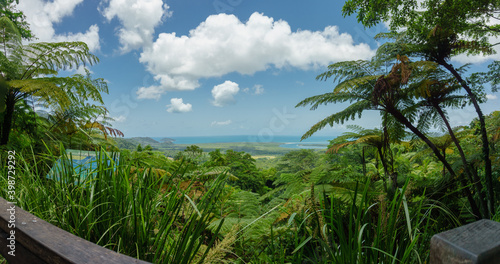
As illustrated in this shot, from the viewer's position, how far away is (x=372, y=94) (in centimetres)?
238

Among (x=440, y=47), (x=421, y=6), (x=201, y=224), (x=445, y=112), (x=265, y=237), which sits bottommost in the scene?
(x=265, y=237)

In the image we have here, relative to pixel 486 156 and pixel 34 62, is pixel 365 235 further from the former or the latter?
pixel 34 62

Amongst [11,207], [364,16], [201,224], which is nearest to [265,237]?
[201,224]

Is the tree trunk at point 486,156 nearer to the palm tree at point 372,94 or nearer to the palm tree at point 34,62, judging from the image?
the palm tree at point 372,94

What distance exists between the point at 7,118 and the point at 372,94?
3917 mm

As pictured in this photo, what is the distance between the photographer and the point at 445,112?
9.49 ft

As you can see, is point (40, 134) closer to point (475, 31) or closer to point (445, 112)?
point (445, 112)

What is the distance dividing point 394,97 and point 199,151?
103 inches

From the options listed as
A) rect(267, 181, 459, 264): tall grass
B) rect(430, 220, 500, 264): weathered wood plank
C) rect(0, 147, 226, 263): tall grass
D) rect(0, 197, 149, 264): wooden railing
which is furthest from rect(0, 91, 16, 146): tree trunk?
rect(430, 220, 500, 264): weathered wood plank

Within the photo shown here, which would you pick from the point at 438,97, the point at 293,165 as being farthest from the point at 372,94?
the point at 293,165

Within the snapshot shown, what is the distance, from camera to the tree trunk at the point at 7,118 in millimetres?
3037

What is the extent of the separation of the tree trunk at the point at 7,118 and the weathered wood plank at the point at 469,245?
4.00 m

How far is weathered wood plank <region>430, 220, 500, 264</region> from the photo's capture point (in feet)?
1.26

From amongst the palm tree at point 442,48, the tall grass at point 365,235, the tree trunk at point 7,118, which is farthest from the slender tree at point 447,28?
the tree trunk at point 7,118
